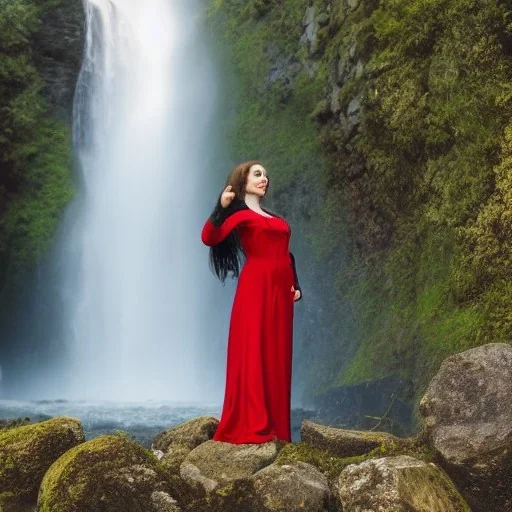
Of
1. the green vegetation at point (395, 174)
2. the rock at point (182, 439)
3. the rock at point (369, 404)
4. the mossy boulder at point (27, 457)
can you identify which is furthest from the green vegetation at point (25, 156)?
the mossy boulder at point (27, 457)

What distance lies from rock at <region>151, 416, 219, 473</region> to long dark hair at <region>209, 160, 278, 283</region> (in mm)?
A: 1272

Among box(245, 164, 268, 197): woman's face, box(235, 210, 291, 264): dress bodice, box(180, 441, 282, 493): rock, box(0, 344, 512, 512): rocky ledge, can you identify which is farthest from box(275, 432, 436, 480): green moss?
box(245, 164, 268, 197): woman's face

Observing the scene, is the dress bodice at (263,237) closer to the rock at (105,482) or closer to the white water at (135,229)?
the rock at (105,482)

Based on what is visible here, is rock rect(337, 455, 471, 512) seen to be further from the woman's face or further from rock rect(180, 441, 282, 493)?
the woman's face

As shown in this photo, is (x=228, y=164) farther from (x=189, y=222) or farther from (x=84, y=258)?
(x=84, y=258)

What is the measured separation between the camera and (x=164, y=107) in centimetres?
2255

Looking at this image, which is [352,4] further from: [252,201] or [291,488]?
[291,488]

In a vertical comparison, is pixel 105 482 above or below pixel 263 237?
below

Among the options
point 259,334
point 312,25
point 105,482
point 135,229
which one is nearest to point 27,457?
point 105,482

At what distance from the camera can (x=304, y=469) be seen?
14.3 ft

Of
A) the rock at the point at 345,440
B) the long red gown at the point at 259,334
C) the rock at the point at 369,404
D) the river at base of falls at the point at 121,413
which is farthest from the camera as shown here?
the river at base of falls at the point at 121,413

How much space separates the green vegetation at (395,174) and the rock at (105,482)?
5.24 m

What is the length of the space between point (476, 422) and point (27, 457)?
9.85 feet

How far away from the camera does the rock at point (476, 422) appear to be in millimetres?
4173
